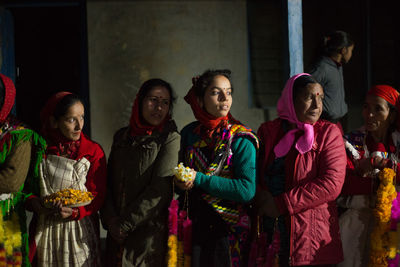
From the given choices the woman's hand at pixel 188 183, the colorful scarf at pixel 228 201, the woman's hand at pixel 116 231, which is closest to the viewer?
the woman's hand at pixel 188 183

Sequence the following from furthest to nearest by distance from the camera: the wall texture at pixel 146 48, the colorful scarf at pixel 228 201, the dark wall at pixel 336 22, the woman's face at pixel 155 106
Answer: the dark wall at pixel 336 22
the wall texture at pixel 146 48
the woman's face at pixel 155 106
the colorful scarf at pixel 228 201

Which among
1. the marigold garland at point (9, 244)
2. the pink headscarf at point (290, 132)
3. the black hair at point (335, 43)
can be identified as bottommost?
the marigold garland at point (9, 244)

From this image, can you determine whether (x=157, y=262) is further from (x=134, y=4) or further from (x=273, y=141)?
(x=134, y=4)

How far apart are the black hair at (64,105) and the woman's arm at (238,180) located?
1227mm

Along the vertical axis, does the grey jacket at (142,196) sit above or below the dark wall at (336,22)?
below

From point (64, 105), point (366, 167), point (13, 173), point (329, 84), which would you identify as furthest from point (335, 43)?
point (13, 173)

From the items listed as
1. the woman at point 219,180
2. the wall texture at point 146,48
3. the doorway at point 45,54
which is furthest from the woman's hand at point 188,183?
the doorway at point 45,54

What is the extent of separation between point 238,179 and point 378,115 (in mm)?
1268

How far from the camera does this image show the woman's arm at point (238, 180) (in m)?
3.38

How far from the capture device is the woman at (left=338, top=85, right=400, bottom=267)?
12.1 feet

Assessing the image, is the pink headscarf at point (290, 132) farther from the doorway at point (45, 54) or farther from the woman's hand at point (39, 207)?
the doorway at point (45, 54)

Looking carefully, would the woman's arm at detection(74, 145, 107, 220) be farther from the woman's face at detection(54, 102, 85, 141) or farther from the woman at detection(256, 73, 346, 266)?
the woman at detection(256, 73, 346, 266)

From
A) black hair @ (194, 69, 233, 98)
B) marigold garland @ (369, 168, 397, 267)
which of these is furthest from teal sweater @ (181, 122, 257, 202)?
marigold garland @ (369, 168, 397, 267)

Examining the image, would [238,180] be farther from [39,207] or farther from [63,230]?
[39,207]
